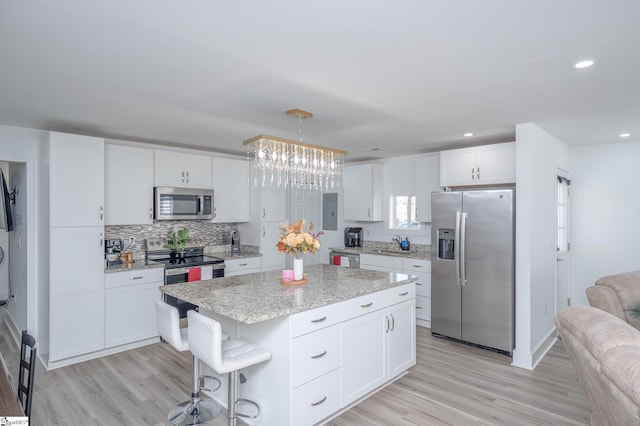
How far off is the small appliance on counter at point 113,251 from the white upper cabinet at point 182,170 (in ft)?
2.87

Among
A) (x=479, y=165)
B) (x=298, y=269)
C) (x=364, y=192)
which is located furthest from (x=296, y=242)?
(x=364, y=192)

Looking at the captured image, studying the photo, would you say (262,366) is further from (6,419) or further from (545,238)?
(545,238)

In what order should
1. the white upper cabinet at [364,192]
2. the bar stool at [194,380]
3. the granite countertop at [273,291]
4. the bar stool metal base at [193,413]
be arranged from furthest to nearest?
1. the white upper cabinet at [364,192]
2. the bar stool metal base at [193,413]
3. the bar stool at [194,380]
4. the granite countertop at [273,291]

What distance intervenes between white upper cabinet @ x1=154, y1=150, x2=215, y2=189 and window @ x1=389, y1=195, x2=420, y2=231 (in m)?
2.86

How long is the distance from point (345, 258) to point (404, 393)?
2.81 meters

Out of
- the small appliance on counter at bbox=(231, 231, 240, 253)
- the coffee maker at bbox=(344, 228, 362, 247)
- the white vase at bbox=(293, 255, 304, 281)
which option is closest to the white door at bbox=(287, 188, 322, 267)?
the coffee maker at bbox=(344, 228, 362, 247)

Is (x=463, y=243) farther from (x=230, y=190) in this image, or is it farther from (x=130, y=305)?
(x=130, y=305)

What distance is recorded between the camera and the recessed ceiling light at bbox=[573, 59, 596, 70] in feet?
7.04

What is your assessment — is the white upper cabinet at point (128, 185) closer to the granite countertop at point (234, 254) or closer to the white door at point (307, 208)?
the granite countertop at point (234, 254)

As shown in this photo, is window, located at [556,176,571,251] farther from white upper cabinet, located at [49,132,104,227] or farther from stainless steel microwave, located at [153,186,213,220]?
white upper cabinet, located at [49,132,104,227]

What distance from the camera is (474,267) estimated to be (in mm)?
4082

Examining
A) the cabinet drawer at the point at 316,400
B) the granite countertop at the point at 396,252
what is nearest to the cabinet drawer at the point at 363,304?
the cabinet drawer at the point at 316,400

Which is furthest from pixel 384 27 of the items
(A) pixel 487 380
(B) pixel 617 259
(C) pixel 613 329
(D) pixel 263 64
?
(B) pixel 617 259

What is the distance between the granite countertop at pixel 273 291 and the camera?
7.31 feet
